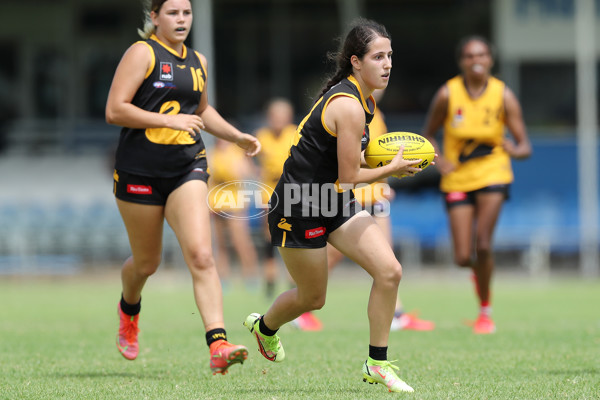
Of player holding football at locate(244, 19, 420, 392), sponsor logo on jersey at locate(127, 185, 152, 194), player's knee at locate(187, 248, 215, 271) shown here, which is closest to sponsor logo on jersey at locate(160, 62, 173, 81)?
sponsor logo on jersey at locate(127, 185, 152, 194)

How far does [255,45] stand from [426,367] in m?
21.8

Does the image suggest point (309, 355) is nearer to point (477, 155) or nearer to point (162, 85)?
point (162, 85)

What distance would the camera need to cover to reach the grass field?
5.41m

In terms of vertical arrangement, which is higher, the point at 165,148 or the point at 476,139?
the point at 476,139

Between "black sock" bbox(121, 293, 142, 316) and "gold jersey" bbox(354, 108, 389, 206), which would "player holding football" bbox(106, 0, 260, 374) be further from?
"gold jersey" bbox(354, 108, 389, 206)

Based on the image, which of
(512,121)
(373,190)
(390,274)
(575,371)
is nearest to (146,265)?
(390,274)

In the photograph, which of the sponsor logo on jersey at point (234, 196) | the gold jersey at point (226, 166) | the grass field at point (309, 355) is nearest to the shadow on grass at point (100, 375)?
the grass field at point (309, 355)

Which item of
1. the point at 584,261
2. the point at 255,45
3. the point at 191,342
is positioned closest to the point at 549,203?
the point at 584,261

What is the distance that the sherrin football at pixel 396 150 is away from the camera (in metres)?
5.53

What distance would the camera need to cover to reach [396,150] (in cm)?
554

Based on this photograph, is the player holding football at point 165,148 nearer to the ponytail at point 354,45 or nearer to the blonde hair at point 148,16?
the blonde hair at point 148,16

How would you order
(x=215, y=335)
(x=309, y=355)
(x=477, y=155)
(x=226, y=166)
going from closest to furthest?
(x=215, y=335)
(x=309, y=355)
(x=477, y=155)
(x=226, y=166)

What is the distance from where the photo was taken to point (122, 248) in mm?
20594

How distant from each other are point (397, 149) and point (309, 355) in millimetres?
2173
